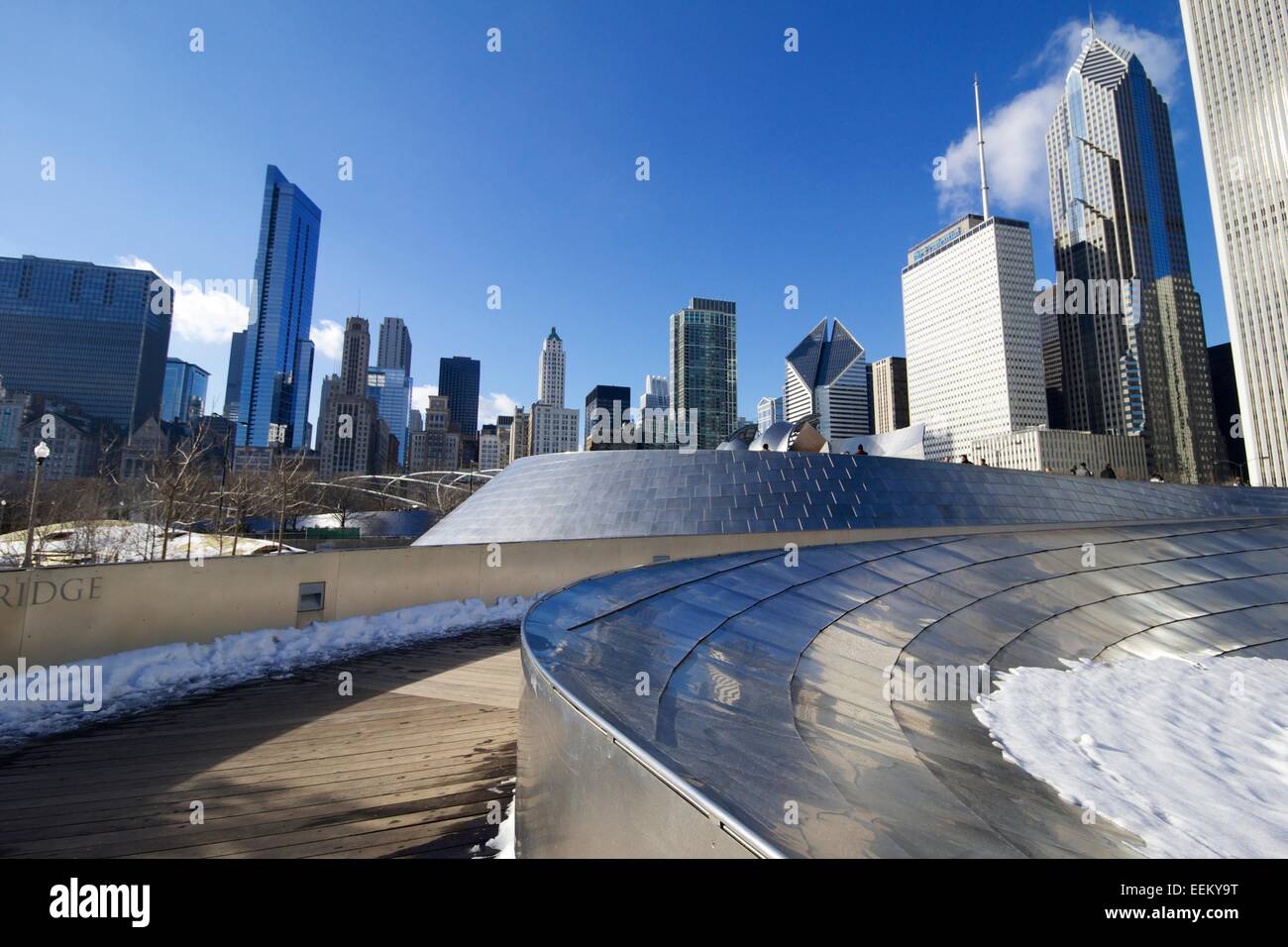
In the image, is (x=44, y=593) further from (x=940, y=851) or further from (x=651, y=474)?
(x=651, y=474)

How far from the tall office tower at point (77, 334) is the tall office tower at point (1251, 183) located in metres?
245

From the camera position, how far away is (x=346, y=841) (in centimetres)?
394

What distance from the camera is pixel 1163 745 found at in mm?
6754

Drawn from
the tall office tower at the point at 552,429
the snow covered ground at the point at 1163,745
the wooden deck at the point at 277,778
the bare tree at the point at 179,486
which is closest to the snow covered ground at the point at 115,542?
the bare tree at the point at 179,486

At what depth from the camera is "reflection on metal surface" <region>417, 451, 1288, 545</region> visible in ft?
66.1

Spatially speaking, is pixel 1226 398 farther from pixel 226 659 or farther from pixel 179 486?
pixel 226 659

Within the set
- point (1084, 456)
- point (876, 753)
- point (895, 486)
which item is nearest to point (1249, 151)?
point (1084, 456)

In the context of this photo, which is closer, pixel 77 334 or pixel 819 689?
pixel 819 689

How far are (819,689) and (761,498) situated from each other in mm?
15257

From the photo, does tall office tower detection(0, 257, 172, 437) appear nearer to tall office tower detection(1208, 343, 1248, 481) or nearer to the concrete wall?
the concrete wall

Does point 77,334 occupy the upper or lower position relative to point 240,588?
upper

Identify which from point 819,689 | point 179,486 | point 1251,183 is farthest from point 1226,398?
point 179,486

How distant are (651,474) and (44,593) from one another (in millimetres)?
16740

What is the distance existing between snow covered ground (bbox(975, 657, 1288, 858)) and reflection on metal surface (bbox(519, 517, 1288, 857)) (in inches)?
16.3
